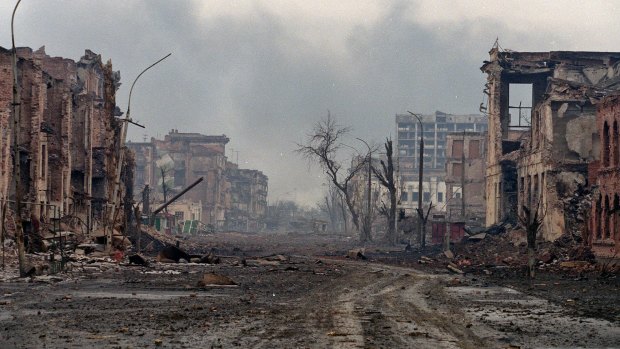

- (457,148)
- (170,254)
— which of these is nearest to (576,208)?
(170,254)

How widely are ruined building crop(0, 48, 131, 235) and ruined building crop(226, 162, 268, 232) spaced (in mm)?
85127

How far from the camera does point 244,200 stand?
161000mm

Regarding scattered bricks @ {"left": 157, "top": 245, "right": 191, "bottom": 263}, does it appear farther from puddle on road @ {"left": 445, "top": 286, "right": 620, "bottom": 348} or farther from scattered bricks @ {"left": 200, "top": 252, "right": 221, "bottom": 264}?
puddle on road @ {"left": 445, "top": 286, "right": 620, "bottom": 348}

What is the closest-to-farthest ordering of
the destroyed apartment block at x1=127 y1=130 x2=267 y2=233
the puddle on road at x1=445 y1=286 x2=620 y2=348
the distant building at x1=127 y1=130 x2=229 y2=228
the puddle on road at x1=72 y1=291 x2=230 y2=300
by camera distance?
the puddle on road at x1=445 y1=286 x2=620 y2=348, the puddle on road at x1=72 y1=291 x2=230 y2=300, the destroyed apartment block at x1=127 y1=130 x2=267 y2=233, the distant building at x1=127 y1=130 x2=229 y2=228

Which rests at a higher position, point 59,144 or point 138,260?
point 59,144

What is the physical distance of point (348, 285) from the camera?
2588cm

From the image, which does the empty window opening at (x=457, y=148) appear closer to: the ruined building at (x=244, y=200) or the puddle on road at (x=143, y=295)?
the ruined building at (x=244, y=200)

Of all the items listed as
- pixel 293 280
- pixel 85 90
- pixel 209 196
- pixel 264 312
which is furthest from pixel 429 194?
pixel 264 312

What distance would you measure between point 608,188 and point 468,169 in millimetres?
65760

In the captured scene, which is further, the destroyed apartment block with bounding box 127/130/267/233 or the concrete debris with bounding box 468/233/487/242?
the destroyed apartment block with bounding box 127/130/267/233

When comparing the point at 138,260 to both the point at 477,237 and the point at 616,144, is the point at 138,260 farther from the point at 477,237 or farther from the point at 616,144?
the point at 477,237

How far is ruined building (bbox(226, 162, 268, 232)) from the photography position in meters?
152

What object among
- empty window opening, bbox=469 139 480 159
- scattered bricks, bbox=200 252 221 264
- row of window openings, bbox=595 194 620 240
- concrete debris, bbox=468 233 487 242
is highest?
empty window opening, bbox=469 139 480 159

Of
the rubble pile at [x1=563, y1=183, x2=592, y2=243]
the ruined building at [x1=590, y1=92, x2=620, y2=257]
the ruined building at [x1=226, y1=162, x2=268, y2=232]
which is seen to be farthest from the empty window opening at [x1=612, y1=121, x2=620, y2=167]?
the ruined building at [x1=226, y1=162, x2=268, y2=232]
